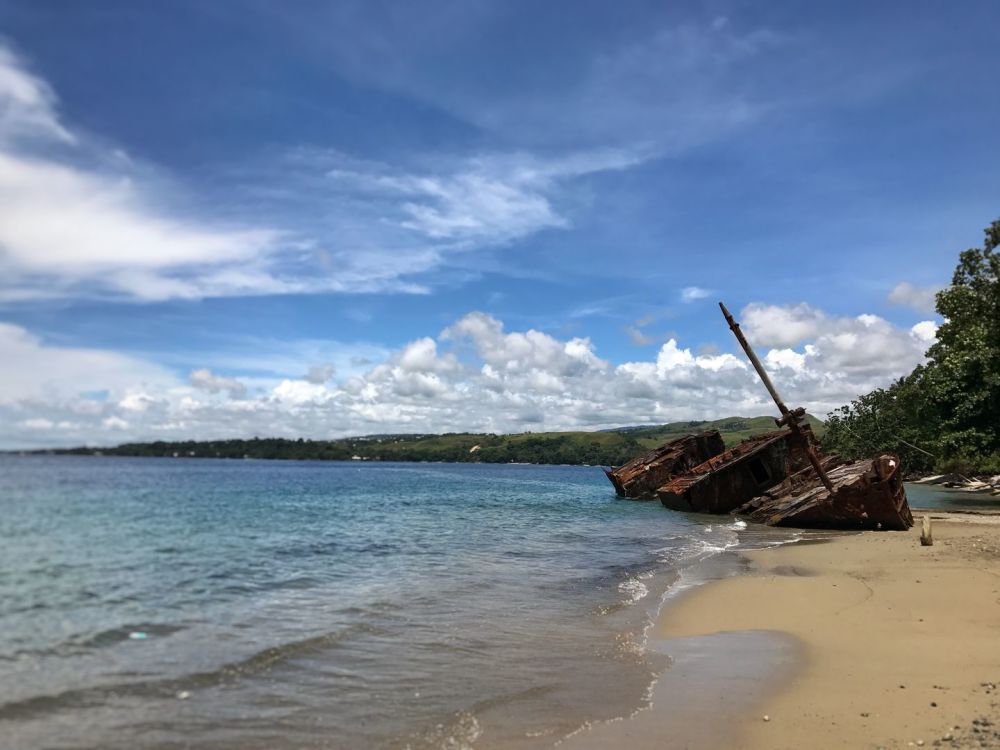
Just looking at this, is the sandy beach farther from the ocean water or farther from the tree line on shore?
the tree line on shore

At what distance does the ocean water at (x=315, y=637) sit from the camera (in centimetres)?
645

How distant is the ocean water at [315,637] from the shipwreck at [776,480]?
5761mm

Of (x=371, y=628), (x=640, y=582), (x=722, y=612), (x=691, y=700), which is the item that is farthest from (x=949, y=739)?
(x=640, y=582)

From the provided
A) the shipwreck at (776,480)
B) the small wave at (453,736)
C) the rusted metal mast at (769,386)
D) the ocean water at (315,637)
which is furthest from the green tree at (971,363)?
the small wave at (453,736)

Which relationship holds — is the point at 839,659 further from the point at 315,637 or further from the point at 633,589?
the point at 315,637

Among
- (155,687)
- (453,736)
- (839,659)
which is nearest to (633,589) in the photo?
(839,659)

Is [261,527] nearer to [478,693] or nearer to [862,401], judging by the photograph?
[478,693]

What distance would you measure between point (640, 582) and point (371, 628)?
7.61 meters

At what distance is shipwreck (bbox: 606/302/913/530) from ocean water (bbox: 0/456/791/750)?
5761 mm

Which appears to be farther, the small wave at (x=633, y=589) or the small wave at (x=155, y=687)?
the small wave at (x=633, y=589)

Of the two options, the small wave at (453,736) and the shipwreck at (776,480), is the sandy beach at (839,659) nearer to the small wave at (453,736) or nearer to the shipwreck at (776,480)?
the small wave at (453,736)

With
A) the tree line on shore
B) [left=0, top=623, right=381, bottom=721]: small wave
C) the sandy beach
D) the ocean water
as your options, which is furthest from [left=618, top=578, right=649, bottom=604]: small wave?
the tree line on shore

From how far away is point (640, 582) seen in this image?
1562cm

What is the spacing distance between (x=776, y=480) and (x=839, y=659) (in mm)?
29421
